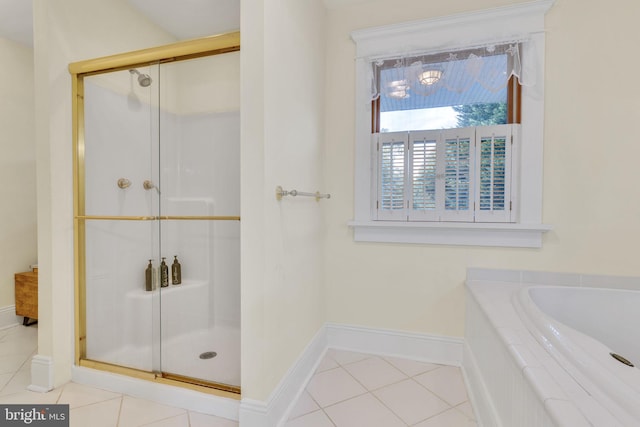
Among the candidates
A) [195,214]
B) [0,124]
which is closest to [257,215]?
[195,214]

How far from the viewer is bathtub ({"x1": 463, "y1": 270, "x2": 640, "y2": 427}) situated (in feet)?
2.39

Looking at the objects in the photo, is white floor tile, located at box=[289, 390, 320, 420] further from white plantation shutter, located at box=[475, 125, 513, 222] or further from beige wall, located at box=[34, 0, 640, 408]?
white plantation shutter, located at box=[475, 125, 513, 222]

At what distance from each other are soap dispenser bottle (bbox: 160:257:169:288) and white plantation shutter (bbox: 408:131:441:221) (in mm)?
1555

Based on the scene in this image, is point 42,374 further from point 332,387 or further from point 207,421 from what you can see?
point 332,387

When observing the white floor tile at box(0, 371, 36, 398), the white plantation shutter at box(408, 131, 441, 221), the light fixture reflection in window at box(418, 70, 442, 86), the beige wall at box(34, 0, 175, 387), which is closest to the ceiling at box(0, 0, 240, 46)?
the beige wall at box(34, 0, 175, 387)

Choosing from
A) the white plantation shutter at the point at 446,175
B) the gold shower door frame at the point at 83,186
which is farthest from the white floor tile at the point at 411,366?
the gold shower door frame at the point at 83,186

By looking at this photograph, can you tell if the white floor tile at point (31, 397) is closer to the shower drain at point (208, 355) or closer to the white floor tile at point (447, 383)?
the shower drain at point (208, 355)

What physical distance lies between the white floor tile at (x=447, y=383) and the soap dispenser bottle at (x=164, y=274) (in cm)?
158

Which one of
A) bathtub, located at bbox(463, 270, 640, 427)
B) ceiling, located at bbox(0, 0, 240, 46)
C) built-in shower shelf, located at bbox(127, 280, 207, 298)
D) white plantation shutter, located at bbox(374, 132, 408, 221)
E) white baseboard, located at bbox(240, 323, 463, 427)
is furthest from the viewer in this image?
ceiling, located at bbox(0, 0, 240, 46)

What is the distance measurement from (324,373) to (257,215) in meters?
1.14

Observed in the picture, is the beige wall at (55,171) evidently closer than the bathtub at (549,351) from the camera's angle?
No

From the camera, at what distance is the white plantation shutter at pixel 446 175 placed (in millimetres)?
1821

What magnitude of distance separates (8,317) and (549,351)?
3631mm

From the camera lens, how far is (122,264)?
1.82 metres
